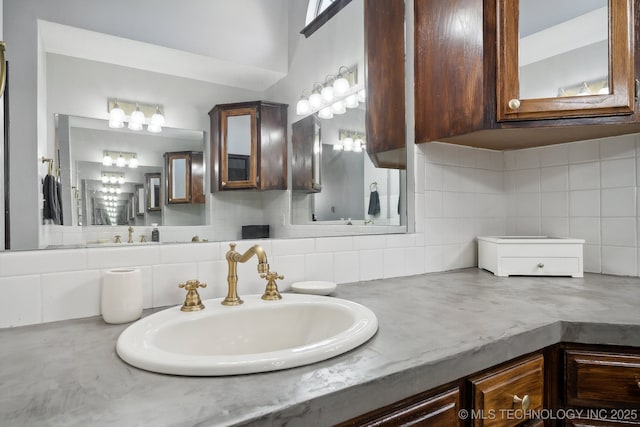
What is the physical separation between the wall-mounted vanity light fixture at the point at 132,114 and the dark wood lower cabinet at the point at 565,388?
3.24 feet

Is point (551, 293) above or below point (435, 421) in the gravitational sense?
above

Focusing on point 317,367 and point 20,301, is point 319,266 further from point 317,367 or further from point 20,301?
point 20,301

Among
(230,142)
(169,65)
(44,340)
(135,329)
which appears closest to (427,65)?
(230,142)

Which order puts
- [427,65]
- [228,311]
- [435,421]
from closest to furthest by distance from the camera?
[435,421] < [228,311] < [427,65]

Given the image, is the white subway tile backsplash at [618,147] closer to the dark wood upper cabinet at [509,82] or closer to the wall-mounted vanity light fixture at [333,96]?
the dark wood upper cabinet at [509,82]

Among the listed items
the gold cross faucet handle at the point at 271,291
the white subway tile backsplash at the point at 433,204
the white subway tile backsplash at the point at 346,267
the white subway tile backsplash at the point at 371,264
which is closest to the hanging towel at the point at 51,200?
the gold cross faucet handle at the point at 271,291

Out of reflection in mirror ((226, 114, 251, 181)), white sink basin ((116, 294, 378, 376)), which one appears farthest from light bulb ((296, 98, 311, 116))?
white sink basin ((116, 294, 378, 376))

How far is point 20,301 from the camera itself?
78 cm

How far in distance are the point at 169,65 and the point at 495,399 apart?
3.81 ft

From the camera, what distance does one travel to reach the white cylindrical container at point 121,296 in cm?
78

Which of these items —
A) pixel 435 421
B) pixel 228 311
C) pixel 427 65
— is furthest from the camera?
pixel 427 65

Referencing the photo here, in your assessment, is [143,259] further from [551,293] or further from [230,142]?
[551,293]

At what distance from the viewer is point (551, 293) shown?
3.55ft

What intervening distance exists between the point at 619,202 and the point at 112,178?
5.58 feet
